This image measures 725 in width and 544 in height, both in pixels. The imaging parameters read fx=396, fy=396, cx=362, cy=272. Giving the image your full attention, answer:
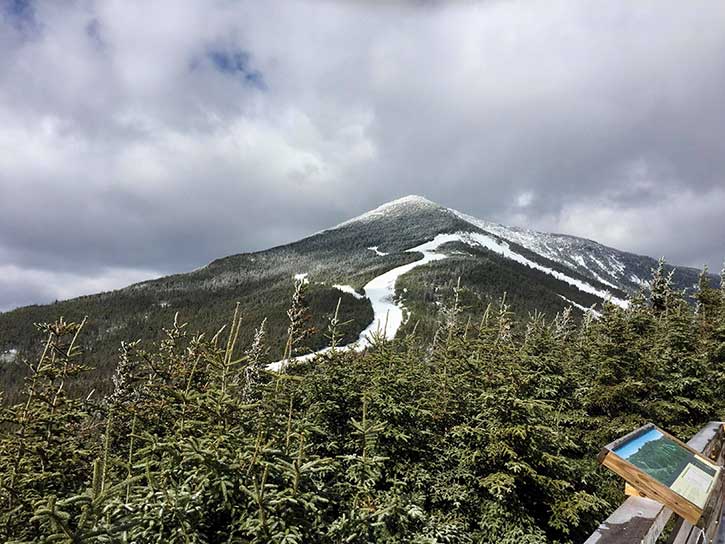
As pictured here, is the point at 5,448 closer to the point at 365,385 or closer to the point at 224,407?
the point at 224,407

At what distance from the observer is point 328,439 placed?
6203mm

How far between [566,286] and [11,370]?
208986 millimetres

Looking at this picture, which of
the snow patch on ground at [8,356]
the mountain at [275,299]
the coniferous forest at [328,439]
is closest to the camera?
the coniferous forest at [328,439]

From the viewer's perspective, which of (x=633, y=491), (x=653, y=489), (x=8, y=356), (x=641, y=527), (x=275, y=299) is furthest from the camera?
(x=275, y=299)

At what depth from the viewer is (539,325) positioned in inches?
509

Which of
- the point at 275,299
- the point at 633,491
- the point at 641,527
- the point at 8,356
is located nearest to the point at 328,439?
the point at 633,491

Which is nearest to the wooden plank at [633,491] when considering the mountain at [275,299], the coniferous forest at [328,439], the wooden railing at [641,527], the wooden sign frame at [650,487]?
the wooden sign frame at [650,487]

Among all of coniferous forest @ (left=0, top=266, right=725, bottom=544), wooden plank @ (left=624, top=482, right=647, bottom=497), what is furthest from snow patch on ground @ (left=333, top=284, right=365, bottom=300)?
wooden plank @ (left=624, top=482, right=647, bottom=497)

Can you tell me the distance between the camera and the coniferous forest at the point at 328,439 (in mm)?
2953

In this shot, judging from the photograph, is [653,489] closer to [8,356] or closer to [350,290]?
[350,290]

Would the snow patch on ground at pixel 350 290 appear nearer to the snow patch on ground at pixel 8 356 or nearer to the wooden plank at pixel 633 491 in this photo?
the snow patch on ground at pixel 8 356

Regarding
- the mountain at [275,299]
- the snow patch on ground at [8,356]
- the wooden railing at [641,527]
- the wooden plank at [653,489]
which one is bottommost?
the wooden railing at [641,527]

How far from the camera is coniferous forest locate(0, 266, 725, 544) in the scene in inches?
116

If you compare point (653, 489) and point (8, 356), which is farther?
point (8, 356)
